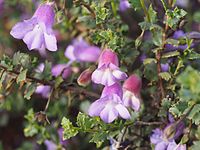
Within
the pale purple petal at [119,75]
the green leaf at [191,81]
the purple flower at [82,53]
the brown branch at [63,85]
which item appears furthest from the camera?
the purple flower at [82,53]

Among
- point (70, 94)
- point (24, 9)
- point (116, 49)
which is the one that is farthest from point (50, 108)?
point (24, 9)

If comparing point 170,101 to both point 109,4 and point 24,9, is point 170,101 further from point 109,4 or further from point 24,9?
point 24,9

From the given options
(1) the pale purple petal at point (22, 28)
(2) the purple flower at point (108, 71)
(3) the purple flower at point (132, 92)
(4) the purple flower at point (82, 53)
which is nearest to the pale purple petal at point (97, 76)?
(2) the purple flower at point (108, 71)

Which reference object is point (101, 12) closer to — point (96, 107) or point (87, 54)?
point (96, 107)

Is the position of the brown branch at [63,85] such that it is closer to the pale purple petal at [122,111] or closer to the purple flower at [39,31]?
the purple flower at [39,31]

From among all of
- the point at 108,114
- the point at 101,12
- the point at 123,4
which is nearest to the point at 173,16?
the point at 101,12

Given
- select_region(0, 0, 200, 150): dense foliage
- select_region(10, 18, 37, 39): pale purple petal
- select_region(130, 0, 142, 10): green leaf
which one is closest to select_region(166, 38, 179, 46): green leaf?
select_region(0, 0, 200, 150): dense foliage

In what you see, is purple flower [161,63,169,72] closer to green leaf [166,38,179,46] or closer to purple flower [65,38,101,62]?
green leaf [166,38,179,46]
